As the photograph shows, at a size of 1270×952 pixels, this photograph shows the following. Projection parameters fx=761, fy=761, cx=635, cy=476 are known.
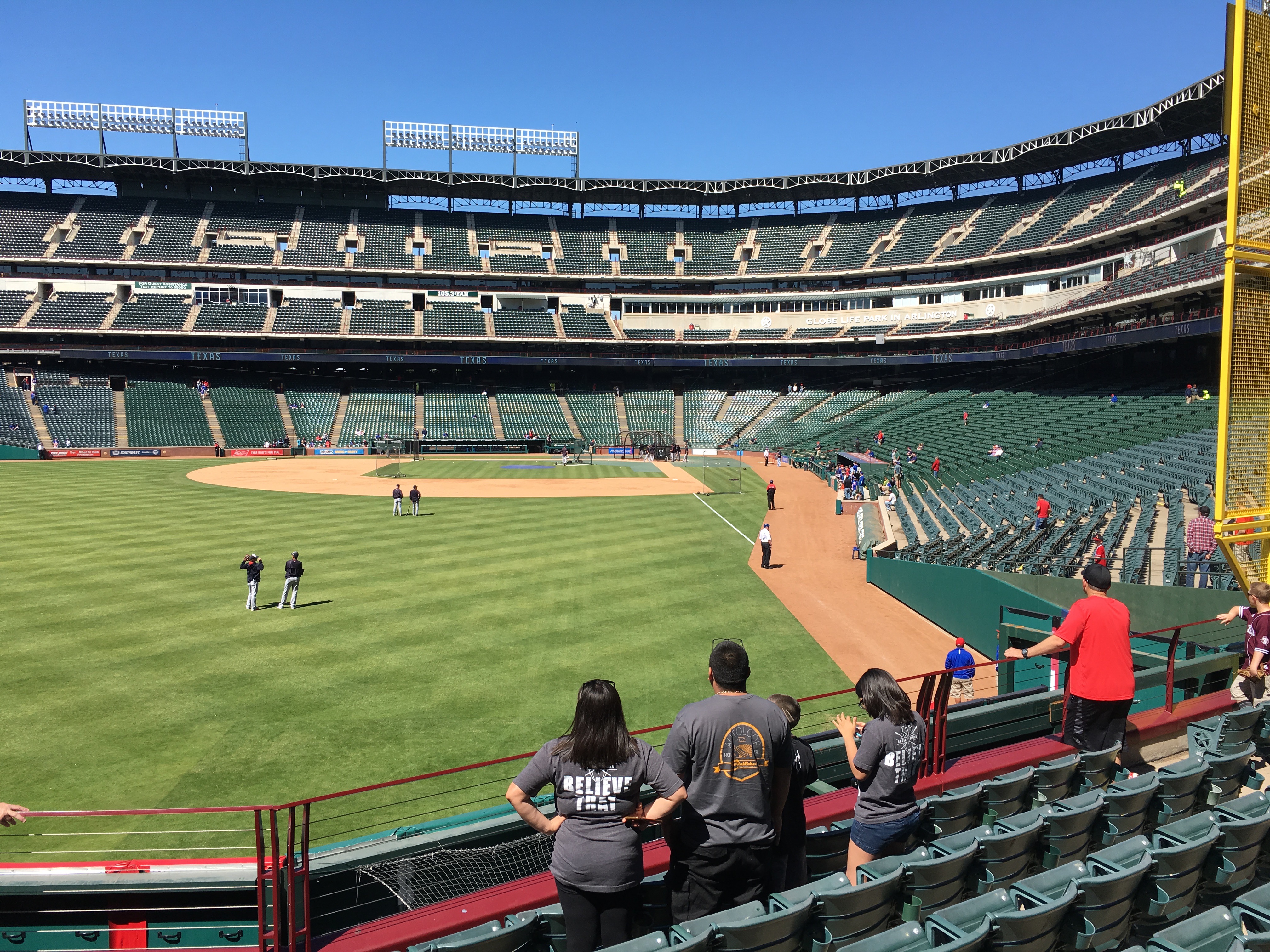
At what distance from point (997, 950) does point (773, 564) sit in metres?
20.8

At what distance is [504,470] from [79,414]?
37.5 m

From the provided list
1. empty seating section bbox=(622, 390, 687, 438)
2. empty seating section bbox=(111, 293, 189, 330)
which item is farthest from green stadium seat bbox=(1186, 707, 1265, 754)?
empty seating section bbox=(111, 293, 189, 330)

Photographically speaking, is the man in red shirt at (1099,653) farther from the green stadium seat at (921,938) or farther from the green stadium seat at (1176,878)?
the green stadium seat at (921,938)

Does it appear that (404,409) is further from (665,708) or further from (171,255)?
(665,708)

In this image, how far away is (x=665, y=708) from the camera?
12836 millimetres

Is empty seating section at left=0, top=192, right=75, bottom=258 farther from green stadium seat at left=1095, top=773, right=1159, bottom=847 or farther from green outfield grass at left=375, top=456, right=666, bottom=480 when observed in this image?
green stadium seat at left=1095, top=773, right=1159, bottom=847

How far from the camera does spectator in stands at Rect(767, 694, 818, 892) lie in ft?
14.9

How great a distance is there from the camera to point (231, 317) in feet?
Result: 229

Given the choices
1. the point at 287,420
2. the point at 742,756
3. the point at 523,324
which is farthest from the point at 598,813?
the point at 523,324

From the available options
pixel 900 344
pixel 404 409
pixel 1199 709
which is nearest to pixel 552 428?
pixel 404 409

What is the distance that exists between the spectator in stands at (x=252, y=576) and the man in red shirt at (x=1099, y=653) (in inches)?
676

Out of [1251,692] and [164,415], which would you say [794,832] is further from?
[164,415]

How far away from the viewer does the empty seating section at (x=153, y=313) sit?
220ft

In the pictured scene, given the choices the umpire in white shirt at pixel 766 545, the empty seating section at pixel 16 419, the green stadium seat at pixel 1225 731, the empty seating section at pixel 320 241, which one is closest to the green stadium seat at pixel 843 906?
the green stadium seat at pixel 1225 731
